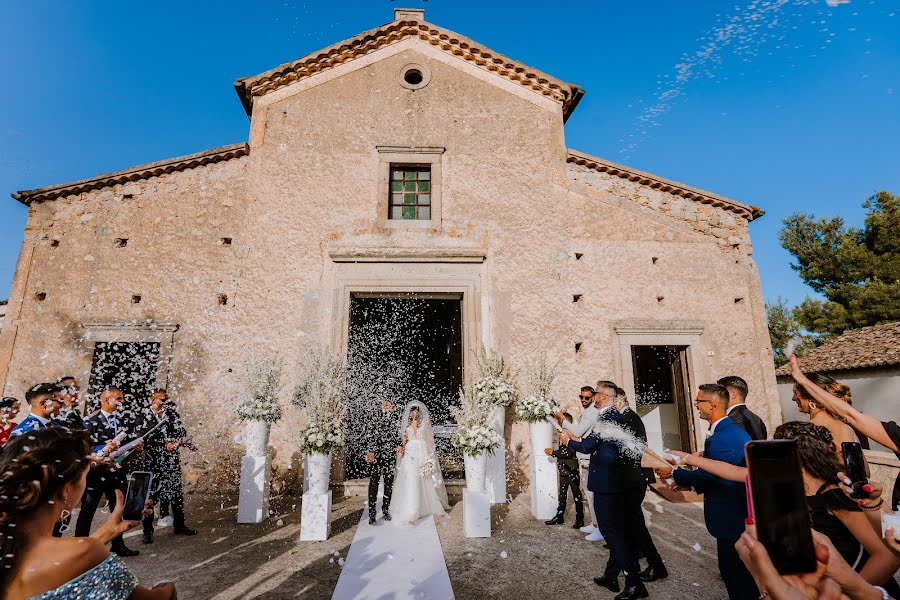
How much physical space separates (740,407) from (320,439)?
4.87 metres

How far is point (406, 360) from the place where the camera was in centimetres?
1645

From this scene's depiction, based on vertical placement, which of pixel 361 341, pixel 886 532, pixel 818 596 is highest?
pixel 361 341

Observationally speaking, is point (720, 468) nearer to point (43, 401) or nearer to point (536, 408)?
point (536, 408)

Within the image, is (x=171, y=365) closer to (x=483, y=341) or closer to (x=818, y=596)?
(x=483, y=341)

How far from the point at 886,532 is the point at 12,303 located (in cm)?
1187

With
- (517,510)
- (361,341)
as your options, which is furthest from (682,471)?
(361,341)

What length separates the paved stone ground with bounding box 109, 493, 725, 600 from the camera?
4.12m

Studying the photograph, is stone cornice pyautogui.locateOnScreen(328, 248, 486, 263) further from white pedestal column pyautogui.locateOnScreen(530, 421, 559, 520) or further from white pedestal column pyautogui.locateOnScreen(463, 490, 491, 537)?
white pedestal column pyautogui.locateOnScreen(463, 490, 491, 537)

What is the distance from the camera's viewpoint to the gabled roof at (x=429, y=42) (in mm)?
9875

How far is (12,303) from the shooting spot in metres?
8.28

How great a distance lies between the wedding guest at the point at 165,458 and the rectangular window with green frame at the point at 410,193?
218 inches

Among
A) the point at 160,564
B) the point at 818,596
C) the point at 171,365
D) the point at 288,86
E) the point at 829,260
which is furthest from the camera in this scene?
the point at 829,260

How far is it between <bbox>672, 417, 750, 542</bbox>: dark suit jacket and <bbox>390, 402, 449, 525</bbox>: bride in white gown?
403cm

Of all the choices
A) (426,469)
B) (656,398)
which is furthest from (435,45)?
(656,398)
